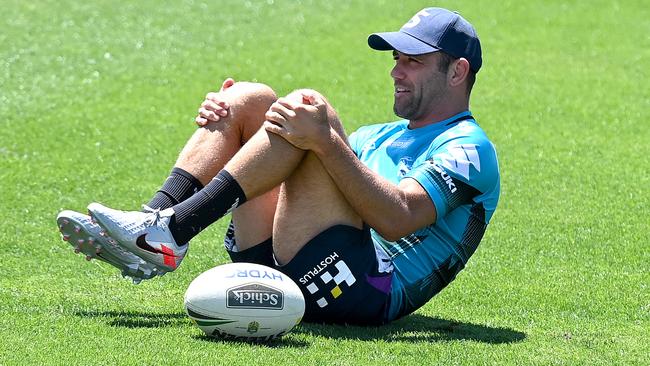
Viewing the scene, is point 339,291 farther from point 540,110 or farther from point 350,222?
point 540,110

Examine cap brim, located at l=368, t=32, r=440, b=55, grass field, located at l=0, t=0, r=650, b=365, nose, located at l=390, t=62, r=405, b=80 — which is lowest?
grass field, located at l=0, t=0, r=650, b=365

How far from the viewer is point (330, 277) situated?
5.50 metres

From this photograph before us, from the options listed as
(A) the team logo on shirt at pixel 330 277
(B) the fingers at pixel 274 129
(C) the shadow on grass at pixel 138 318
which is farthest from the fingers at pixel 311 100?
(C) the shadow on grass at pixel 138 318

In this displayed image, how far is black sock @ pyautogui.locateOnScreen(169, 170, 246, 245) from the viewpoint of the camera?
5.32 meters

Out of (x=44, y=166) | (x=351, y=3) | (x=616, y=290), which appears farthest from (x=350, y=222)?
(x=351, y=3)

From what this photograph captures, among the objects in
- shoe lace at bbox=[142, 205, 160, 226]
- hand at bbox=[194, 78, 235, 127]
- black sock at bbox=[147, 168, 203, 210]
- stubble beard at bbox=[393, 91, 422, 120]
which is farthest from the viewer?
stubble beard at bbox=[393, 91, 422, 120]

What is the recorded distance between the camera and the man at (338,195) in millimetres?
5312

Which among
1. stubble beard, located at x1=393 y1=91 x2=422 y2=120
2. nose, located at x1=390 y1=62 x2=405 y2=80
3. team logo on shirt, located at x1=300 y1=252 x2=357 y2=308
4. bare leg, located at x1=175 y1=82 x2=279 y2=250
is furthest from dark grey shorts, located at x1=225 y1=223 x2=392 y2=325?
nose, located at x1=390 y1=62 x2=405 y2=80

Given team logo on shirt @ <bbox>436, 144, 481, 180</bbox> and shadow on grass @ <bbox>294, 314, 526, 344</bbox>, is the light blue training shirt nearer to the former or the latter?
team logo on shirt @ <bbox>436, 144, 481, 180</bbox>

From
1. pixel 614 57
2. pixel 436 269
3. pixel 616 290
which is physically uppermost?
pixel 436 269

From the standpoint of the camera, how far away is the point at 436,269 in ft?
18.9

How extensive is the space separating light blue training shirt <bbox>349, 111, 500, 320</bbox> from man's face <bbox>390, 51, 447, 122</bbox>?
11 centimetres

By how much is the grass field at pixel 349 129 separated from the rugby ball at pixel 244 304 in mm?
96

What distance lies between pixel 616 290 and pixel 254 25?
902 cm
